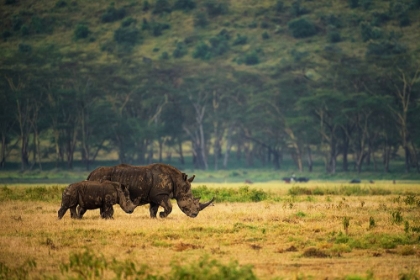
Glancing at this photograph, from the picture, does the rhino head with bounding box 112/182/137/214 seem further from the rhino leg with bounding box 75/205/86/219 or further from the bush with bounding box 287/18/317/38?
the bush with bounding box 287/18/317/38

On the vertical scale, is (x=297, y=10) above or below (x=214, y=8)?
below

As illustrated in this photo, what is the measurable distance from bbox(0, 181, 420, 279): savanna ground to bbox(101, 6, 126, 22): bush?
88191 mm

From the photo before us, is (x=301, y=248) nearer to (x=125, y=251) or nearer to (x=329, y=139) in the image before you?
(x=125, y=251)

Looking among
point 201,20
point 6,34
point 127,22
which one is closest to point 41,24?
point 6,34

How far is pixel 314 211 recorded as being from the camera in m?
27.6

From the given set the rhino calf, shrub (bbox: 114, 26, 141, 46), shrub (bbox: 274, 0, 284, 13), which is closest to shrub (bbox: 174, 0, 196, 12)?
shrub (bbox: 114, 26, 141, 46)

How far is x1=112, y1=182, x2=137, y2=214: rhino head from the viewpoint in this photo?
77.8 ft

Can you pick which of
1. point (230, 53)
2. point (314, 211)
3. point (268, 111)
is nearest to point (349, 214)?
point (314, 211)

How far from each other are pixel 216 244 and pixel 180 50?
83.6m

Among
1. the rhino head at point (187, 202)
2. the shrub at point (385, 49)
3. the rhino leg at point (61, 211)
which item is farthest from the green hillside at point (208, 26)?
the rhino leg at point (61, 211)

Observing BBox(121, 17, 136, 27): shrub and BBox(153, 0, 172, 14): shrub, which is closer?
BBox(121, 17, 136, 27): shrub

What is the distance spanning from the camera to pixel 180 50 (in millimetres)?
102500

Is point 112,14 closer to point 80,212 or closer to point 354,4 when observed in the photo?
point 354,4

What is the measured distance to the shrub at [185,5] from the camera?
116 m
